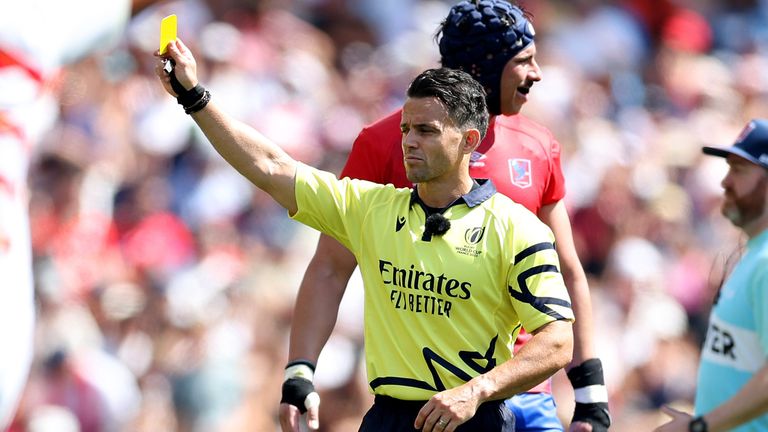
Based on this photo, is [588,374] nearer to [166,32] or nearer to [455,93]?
[455,93]

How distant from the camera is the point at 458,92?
432cm

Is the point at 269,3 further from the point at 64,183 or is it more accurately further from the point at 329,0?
the point at 64,183

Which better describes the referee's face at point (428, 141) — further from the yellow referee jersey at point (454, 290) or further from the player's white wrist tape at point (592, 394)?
the player's white wrist tape at point (592, 394)

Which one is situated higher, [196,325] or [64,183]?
[64,183]

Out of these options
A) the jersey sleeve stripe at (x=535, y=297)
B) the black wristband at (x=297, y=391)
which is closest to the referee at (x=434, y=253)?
the jersey sleeve stripe at (x=535, y=297)

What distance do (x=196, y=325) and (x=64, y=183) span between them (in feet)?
3.80

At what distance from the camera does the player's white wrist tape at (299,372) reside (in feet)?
15.5

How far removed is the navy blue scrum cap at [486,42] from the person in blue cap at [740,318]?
0.97 meters

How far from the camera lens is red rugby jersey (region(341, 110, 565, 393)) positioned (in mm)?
4930

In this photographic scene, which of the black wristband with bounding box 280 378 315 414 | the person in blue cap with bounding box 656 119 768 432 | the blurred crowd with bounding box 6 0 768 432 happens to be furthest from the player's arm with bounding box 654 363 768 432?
the blurred crowd with bounding box 6 0 768 432

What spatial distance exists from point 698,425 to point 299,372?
1.44 metres

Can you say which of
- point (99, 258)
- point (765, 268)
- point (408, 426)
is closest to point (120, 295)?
point (99, 258)

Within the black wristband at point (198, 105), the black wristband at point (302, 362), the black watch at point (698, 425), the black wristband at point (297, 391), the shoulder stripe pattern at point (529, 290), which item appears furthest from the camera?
the black wristband at point (302, 362)

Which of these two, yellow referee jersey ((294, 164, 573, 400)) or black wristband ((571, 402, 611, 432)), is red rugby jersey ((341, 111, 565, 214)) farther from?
black wristband ((571, 402, 611, 432))
